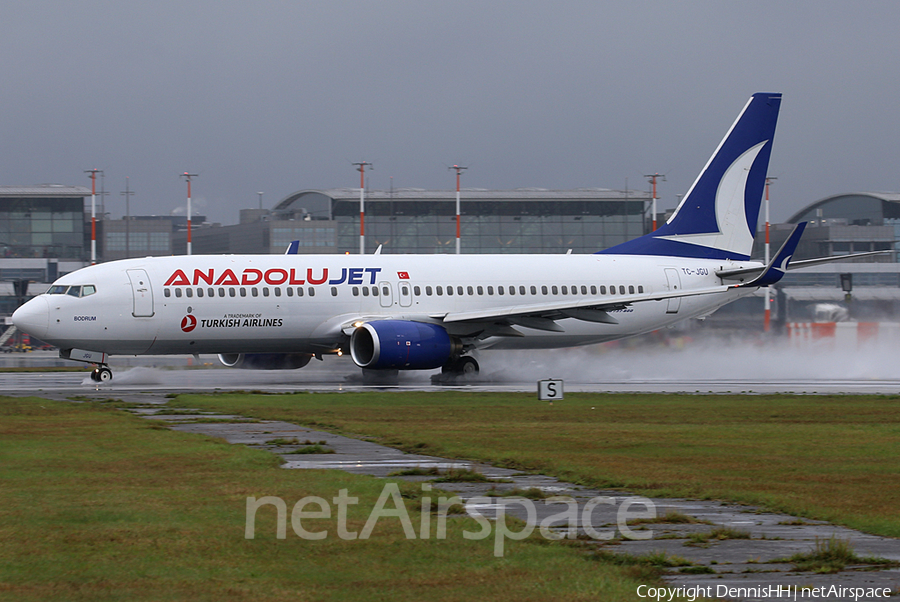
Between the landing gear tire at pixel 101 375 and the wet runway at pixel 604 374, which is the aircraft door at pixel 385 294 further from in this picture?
the landing gear tire at pixel 101 375

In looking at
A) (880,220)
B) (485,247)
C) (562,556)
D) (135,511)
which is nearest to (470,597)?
(562,556)

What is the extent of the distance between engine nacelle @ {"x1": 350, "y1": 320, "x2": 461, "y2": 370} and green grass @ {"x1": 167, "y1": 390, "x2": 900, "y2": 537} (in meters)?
3.15

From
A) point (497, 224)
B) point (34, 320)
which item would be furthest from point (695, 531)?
point (497, 224)

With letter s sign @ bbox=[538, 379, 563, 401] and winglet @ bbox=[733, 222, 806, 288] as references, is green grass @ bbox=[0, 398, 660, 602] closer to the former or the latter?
letter s sign @ bbox=[538, 379, 563, 401]

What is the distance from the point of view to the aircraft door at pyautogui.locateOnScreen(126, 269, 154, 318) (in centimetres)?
3328

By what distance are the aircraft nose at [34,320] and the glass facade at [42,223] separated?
74.6 metres

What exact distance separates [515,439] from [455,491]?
5918mm

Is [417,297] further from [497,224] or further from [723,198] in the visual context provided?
[497,224]

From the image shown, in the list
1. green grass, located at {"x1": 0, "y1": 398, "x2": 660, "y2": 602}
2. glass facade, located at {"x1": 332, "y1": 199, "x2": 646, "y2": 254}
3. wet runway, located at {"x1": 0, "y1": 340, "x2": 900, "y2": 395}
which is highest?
glass facade, located at {"x1": 332, "y1": 199, "x2": 646, "y2": 254}

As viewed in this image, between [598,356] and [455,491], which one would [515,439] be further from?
[598,356]

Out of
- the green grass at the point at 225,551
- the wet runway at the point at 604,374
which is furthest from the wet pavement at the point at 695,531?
the wet runway at the point at 604,374

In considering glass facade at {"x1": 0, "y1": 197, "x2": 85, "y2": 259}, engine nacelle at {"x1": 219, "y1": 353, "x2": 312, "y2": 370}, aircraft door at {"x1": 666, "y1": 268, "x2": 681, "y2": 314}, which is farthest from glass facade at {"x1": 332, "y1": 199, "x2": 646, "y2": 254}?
engine nacelle at {"x1": 219, "y1": 353, "x2": 312, "y2": 370}

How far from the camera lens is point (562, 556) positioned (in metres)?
9.20

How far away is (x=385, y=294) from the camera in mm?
36125
